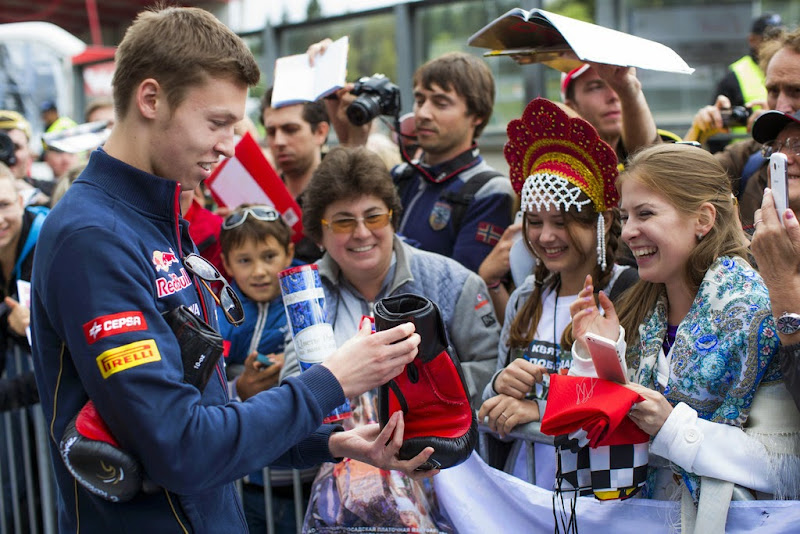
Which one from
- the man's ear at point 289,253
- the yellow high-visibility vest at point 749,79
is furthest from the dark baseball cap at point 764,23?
the man's ear at point 289,253

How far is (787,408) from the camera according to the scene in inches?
76.5

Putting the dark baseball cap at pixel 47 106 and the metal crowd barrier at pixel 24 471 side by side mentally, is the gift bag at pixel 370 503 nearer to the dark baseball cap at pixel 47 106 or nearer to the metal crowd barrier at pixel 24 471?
the metal crowd barrier at pixel 24 471

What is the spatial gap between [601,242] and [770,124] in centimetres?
60

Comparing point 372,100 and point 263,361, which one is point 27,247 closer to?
point 263,361

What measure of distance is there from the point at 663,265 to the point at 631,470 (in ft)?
1.82

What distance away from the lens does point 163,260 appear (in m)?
1.76

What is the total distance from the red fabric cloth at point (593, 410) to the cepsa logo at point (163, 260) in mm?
972

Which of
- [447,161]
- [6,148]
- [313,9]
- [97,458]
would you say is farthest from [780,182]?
[313,9]

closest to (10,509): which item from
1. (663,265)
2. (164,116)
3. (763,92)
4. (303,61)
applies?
(303,61)

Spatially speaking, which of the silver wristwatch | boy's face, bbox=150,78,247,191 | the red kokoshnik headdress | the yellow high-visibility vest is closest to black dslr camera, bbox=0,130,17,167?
the red kokoshnik headdress

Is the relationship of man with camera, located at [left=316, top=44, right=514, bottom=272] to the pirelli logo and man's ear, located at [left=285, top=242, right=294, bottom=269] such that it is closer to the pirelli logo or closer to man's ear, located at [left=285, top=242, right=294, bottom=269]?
man's ear, located at [left=285, top=242, right=294, bottom=269]

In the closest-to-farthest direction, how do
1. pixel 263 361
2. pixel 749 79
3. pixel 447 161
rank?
pixel 263 361
pixel 447 161
pixel 749 79

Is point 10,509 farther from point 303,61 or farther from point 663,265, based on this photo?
point 663,265

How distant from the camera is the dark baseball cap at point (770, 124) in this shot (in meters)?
2.36
